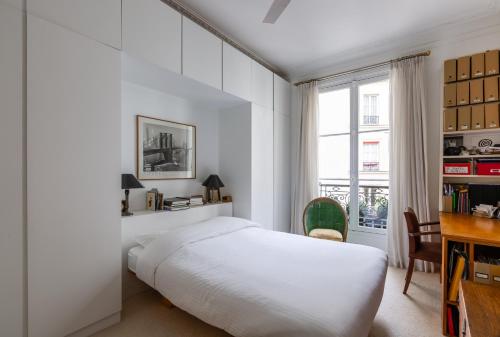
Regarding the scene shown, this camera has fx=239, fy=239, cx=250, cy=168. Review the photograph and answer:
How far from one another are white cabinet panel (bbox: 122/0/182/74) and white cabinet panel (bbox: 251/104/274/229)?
138 centimetres

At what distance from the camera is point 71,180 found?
68.2 inches

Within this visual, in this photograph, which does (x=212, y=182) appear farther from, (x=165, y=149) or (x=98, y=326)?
(x=98, y=326)

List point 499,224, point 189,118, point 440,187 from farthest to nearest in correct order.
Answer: point 189,118 → point 440,187 → point 499,224

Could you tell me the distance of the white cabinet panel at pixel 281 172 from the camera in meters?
4.00

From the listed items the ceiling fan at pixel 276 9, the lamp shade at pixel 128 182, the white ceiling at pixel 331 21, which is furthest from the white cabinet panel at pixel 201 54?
the lamp shade at pixel 128 182

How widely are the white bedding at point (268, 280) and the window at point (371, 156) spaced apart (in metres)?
1.91

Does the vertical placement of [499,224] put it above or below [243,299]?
above

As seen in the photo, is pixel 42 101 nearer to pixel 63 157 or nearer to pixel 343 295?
pixel 63 157

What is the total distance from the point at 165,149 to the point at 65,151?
130 cm

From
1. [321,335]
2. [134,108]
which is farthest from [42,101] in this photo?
[321,335]

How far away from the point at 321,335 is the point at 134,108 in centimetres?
267

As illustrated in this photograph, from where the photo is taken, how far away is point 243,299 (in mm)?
1419

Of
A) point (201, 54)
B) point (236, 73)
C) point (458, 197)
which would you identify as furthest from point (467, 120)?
point (201, 54)

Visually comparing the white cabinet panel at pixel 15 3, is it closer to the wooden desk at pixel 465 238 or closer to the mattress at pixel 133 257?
the mattress at pixel 133 257
